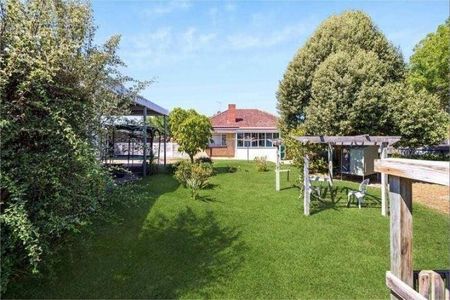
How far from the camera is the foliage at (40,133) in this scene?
147 inches

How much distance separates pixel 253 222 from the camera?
27.9 feet

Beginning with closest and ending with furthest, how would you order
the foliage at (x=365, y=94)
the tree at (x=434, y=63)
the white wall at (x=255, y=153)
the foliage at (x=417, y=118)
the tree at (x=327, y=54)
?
the foliage at (x=417, y=118) → the foliage at (x=365, y=94) → the tree at (x=327, y=54) → the tree at (x=434, y=63) → the white wall at (x=255, y=153)

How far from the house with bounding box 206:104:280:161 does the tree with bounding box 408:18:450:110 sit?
11676mm

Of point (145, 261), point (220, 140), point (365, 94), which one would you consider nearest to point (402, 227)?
point (145, 261)

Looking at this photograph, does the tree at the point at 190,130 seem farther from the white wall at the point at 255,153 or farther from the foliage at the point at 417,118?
the white wall at the point at 255,153

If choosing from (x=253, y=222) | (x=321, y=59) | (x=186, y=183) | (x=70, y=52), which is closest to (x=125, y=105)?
(x=70, y=52)

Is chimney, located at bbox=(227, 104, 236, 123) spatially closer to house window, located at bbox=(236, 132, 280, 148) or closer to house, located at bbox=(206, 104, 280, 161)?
house, located at bbox=(206, 104, 280, 161)

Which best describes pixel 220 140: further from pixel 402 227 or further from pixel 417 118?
pixel 402 227

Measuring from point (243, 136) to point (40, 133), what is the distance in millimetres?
26462

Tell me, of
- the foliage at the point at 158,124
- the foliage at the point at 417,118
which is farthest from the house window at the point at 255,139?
the foliage at the point at 417,118

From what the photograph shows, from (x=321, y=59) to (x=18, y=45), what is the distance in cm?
1850

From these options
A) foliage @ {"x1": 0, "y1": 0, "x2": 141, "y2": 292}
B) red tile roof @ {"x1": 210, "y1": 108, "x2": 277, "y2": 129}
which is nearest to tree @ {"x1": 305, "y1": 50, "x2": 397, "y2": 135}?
Answer: red tile roof @ {"x1": 210, "y1": 108, "x2": 277, "y2": 129}

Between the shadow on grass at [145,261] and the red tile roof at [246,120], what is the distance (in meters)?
22.5

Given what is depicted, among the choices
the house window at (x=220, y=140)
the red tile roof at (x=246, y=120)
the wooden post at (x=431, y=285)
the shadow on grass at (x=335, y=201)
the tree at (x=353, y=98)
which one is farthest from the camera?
the house window at (x=220, y=140)
